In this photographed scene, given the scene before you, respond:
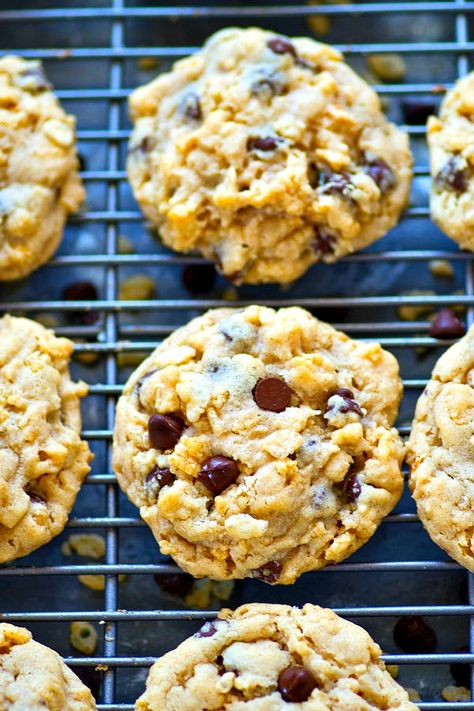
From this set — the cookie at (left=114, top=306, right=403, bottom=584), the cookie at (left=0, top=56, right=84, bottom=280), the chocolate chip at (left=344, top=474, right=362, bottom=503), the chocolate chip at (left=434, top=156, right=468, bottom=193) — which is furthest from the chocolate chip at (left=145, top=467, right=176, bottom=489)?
the chocolate chip at (left=434, top=156, right=468, bottom=193)

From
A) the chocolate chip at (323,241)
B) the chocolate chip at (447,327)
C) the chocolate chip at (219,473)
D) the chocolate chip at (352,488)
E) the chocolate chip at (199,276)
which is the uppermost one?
the chocolate chip at (323,241)

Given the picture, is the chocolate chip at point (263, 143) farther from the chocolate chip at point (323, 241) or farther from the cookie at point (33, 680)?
the cookie at point (33, 680)

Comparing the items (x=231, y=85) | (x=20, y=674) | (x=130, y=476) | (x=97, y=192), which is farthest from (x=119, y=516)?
(x=231, y=85)

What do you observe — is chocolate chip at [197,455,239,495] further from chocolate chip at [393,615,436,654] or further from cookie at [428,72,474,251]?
cookie at [428,72,474,251]

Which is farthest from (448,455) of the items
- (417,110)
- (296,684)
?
(417,110)

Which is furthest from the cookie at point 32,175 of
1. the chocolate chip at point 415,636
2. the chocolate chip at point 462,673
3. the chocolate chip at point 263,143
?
the chocolate chip at point 462,673

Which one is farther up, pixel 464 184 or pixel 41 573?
pixel 464 184

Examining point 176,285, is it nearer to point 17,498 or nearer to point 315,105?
point 315,105
